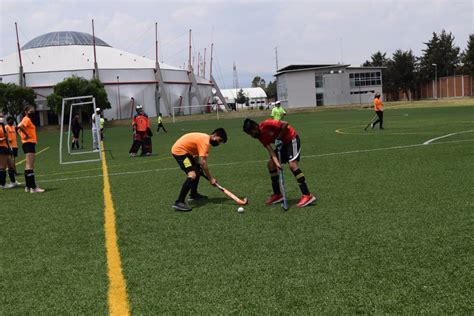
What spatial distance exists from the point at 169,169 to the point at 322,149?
5624 mm

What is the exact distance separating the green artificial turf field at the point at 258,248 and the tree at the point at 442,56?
99558mm

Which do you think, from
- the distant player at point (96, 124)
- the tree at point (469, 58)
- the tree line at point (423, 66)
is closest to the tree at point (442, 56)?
the tree line at point (423, 66)

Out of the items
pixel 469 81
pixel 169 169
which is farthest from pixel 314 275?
pixel 469 81

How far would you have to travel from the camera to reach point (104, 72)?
85.8 metres

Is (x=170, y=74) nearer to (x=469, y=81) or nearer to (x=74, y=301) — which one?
(x=469, y=81)

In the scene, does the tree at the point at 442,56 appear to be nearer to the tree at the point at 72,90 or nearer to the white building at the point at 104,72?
the white building at the point at 104,72

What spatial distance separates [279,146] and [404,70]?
99.3 metres

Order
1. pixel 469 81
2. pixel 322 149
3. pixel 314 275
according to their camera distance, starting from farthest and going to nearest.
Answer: pixel 469 81
pixel 322 149
pixel 314 275

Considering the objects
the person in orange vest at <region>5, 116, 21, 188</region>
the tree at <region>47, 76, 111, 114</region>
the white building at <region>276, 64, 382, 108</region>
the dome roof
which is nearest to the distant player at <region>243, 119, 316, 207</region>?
the person in orange vest at <region>5, 116, 21, 188</region>

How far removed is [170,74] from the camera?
95188mm

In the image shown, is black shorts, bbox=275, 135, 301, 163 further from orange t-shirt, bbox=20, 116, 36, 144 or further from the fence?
the fence

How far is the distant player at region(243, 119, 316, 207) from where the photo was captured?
711cm

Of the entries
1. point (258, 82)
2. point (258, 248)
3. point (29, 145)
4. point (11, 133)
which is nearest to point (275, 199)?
point (258, 248)

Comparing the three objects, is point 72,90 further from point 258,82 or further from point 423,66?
point 258,82
